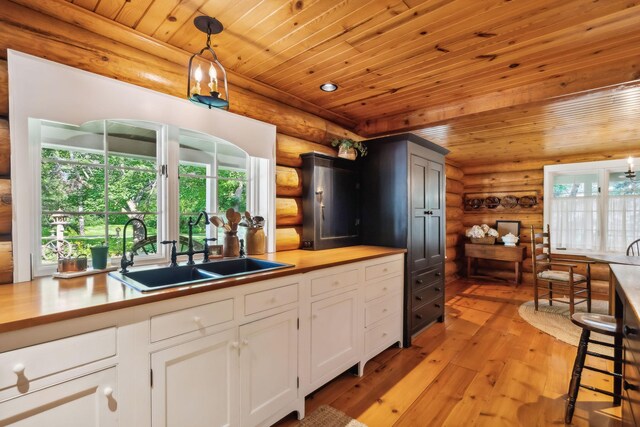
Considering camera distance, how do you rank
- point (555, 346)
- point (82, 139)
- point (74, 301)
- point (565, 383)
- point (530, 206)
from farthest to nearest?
point (530, 206), point (555, 346), point (565, 383), point (82, 139), point (74, 301)

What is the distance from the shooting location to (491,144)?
4.41 metres

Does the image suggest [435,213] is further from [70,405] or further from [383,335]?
[70,405]

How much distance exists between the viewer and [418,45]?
197 centimetres

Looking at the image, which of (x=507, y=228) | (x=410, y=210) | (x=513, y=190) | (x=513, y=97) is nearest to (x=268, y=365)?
(x=410, y=210)

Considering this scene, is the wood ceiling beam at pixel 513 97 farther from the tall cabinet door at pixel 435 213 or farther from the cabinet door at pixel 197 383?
the cabinet door at pixel 197 383

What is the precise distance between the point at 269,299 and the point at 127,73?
1584 mm

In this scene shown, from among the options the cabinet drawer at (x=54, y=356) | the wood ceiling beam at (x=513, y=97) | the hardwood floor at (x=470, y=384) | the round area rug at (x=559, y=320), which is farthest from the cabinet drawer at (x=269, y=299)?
the round area rug at (x=559, y=320)

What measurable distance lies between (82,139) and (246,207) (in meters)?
1.19

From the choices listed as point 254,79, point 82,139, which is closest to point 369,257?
point 254,79

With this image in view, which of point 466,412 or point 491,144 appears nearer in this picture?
point 466,412

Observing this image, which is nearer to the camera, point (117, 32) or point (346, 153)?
point (117, 32)

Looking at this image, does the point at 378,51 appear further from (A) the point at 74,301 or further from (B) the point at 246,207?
(A) the point at 74,301

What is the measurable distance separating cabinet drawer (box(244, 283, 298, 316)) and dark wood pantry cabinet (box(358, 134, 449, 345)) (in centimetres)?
145

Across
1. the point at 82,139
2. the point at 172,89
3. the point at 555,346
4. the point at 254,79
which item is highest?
the point at 254,79
